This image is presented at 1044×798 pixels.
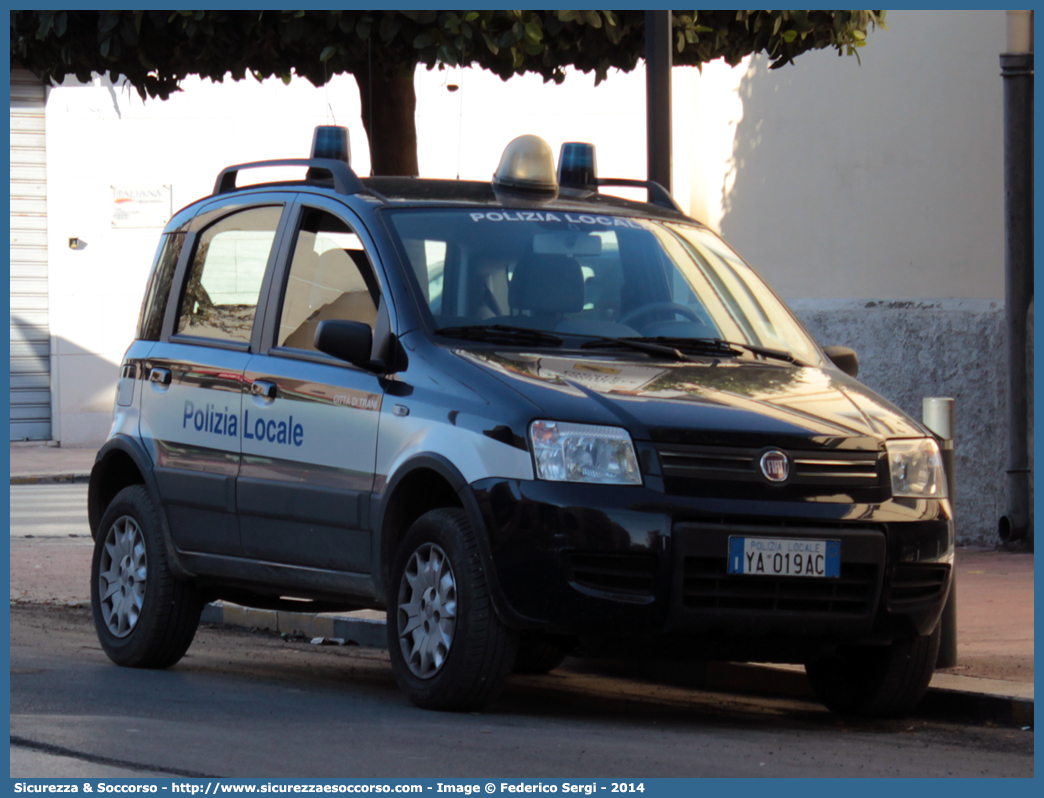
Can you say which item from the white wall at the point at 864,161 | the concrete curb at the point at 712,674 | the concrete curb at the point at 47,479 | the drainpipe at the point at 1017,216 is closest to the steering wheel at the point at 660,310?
the concrete curb at the point at 712,674

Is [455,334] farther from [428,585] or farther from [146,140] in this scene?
[146,140]

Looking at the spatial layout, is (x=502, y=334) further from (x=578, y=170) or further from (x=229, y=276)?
(x=229, y=276)

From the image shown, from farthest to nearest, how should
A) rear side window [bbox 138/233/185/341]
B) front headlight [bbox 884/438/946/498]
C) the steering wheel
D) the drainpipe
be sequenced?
1. the drainpipe
2. rear side window [bbox 138/233/185/341]
3. the steering wheel
4. front headlight [bbox 884/438/946/498]

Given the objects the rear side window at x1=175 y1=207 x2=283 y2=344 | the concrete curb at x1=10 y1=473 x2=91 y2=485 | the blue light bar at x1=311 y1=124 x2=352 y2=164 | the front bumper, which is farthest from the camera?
the concrete curb at x1=10 y1=473 x2=91 y2=485

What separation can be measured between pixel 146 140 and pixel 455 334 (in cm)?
1764

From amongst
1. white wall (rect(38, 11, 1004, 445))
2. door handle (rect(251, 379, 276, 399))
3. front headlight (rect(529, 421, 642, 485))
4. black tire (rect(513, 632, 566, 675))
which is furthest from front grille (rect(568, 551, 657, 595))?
white wall (rect(38, 11, 1004, 445))

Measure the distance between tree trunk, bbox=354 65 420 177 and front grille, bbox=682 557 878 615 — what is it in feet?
16.3

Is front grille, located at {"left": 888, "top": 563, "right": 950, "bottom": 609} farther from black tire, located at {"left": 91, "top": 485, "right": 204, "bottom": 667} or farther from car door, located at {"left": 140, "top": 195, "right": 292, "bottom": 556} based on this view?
black tire, located at {"left": 91, "top": 485, "right": 204, "bottom": 667}

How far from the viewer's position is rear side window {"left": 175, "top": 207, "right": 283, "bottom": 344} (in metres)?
7.44

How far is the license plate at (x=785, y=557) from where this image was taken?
5801mm

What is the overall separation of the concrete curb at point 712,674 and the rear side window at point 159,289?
6.03 ft

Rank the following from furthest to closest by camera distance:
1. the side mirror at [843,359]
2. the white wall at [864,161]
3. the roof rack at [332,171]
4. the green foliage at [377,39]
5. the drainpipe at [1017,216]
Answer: the white wall at [864,161], the drainpipe at [1017,216], the green foliage at [377,39], the side mirror at [843,359], the roof rack at [332,171]

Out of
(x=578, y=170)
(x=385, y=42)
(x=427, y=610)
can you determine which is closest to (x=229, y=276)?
(x=578, y=170)

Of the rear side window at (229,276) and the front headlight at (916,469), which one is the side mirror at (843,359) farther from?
the rear side window at (229,276)
